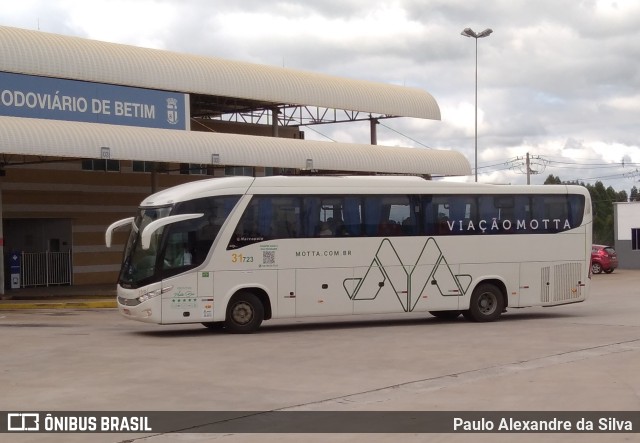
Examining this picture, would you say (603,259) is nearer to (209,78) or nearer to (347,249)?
(209,78)

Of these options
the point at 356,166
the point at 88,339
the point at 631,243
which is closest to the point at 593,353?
the point at 88,339

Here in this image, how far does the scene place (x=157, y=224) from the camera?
18.5 m

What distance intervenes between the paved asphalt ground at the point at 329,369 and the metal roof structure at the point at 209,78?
1248 centimetres

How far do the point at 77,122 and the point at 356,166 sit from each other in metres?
11.9

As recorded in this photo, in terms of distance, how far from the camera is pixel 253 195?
1950 centimetres

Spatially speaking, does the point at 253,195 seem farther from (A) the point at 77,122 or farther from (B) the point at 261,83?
(B) the point at 261,83

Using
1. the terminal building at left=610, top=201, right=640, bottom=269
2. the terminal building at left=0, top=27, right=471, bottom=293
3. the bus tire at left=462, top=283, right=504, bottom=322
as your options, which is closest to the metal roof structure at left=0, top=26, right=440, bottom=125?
the terminal building at left=0, top=27, right=471, bottom=293

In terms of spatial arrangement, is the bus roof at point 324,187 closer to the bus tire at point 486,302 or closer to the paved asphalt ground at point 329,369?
the bus tire at point 486,302

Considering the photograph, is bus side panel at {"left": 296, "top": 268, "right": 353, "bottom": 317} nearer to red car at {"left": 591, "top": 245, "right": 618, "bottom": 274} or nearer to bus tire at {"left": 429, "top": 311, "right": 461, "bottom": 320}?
bus tire at {"left": 429, "top": 311, "right": 461, "bottom": 320}

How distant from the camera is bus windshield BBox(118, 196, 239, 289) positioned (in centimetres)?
1864

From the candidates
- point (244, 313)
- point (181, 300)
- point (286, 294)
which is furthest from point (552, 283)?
point (181, 300)

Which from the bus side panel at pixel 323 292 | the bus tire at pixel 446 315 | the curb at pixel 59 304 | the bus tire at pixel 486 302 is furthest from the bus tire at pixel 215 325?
the curb at pixel 59 304

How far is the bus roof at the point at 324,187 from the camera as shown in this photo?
63.2 feet

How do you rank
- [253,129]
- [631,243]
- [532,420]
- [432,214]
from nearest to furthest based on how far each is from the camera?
[532,420]
[432,214]
[253,129]
[631,243]
